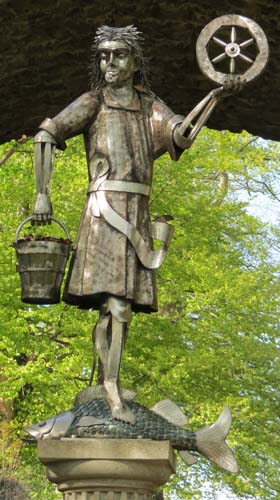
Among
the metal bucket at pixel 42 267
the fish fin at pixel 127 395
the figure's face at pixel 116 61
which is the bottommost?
the fish fin at pixel 127 395

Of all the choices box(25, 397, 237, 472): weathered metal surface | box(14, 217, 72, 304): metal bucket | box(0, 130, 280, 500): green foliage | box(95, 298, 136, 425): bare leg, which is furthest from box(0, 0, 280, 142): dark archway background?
box(0, 130, 280, 500): green foliage

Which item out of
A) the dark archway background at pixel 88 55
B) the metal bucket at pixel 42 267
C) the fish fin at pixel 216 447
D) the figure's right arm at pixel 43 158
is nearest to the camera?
the fish fin at pixel 216 447

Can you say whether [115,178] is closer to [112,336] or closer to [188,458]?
[112,336]

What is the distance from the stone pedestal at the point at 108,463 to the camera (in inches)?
217

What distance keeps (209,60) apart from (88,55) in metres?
2.51

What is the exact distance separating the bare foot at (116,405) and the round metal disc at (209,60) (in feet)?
5.45

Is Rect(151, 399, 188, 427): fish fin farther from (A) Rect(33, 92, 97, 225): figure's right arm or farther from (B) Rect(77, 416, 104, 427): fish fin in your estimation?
(A) Rect(33, 92, 97, 225): figure's right arm

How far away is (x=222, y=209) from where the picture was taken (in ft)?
61.2

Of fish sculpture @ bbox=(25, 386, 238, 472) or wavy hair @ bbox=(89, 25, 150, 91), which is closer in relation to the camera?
fish sculpture @ bbox=(25, 386, 238, 472)

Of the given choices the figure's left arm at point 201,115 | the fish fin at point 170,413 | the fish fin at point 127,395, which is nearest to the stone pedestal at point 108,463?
the fish fin at point 170,413

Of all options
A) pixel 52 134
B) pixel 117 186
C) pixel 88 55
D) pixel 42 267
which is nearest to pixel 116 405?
pixel 42 267

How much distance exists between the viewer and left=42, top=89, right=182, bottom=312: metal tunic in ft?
19.6

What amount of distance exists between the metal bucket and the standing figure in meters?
0.07

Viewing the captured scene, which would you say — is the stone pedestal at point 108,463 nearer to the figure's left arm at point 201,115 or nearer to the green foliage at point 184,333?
the figure's left arm at point 201,115
